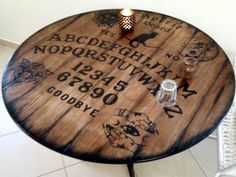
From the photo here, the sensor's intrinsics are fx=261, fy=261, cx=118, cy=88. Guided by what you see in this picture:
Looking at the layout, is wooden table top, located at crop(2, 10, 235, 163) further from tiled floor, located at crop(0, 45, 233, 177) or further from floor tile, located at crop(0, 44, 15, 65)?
floor tile, located at crop(0, 44, 15, 65)

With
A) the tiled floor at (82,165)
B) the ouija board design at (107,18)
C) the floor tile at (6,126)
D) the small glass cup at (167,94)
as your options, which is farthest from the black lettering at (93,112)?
the floor tile at (6,126)

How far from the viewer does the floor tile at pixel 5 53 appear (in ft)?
7.29

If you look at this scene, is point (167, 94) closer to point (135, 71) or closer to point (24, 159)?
point (135, 71)

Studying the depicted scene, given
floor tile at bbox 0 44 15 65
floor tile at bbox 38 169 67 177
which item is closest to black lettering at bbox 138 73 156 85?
floor tile at bbox 38 169 67 177

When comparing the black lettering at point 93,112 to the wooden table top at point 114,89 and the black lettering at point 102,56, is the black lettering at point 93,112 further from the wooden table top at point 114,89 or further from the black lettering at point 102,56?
the black lettering at point 102,56

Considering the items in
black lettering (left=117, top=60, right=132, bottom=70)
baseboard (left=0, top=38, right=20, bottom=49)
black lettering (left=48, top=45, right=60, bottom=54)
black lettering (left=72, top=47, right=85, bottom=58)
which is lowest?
baseboard (left=0, top=38, right=20, bottom=49)

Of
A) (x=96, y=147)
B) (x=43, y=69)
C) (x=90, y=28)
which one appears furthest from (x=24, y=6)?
(x=96, y=147)

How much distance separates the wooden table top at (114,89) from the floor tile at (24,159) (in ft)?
2.23

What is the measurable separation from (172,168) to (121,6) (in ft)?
3.28

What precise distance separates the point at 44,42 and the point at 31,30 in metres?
1.05

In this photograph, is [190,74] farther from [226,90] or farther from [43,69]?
[43,69]

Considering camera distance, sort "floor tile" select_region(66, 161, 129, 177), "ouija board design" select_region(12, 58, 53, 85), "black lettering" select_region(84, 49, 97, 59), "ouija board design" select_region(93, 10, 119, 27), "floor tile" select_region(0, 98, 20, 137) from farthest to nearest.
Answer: "floor tile" select_region(0, 98, 20, 137) < "floor tile" select_region(66, 161, 129, 177) < "ouija board design" select_region(93, 10, 119, 27) < "black lettering" select_region(84, 49, 97, 59) < "ouija board design" select_region(12, 58, 53, 85)

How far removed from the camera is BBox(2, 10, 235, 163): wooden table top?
2.62 ft

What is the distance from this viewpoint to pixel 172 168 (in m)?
1.49
